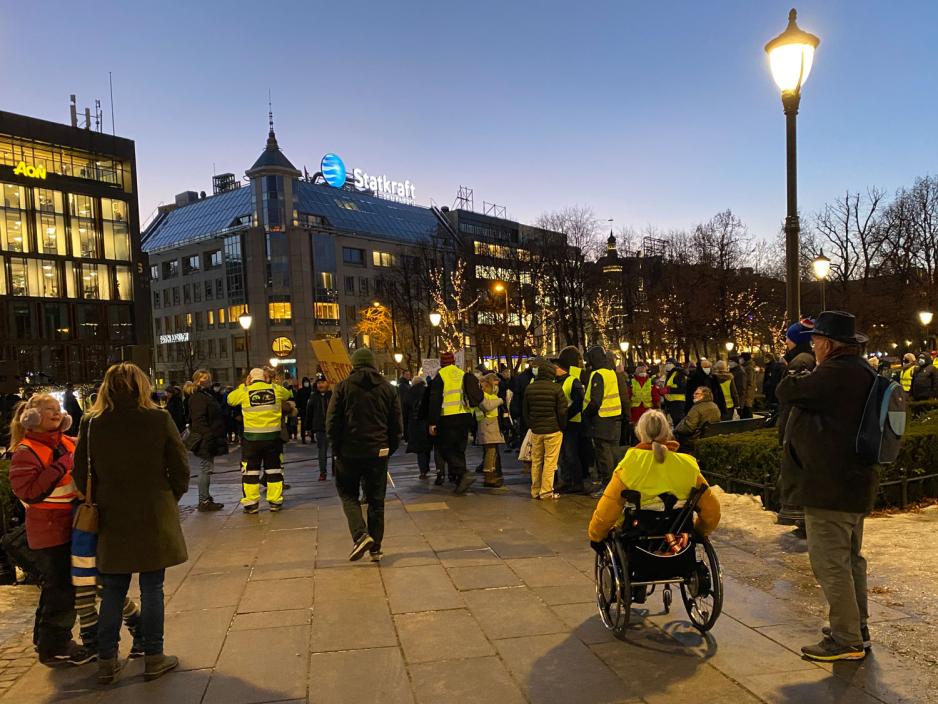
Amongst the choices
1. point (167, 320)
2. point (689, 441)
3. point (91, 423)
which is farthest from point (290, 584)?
point (167, 320)

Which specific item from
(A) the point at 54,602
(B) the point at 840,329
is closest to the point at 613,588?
(B) the point at 840,329

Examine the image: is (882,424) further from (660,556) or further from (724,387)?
(724,387)

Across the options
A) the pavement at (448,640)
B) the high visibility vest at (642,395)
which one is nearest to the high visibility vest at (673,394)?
the high visibility vest at (642,395)

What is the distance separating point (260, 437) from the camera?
9758 millimetres

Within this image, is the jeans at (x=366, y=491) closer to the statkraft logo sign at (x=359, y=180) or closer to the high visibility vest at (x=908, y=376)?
the high visibility vest at (x=908, y=376)

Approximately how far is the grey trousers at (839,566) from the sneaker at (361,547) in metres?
4.02

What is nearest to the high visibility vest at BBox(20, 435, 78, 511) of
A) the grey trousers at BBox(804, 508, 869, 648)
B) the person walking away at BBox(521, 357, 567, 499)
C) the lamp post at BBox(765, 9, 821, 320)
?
the grey trousers at BBox(804, 508, 869, 648)

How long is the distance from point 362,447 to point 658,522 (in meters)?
3.27

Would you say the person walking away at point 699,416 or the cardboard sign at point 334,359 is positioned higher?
the cardboard sign at point 334,359

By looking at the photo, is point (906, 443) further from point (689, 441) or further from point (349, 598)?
point (349, 598)

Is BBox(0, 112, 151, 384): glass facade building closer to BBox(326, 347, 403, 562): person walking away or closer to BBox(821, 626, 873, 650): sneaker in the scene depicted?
BBox(326, 347, 403, 562): person walking away

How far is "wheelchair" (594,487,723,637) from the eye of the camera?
183 inches

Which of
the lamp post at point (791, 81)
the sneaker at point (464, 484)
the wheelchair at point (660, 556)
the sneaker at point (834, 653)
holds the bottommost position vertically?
the sneaker at point (464, 484)

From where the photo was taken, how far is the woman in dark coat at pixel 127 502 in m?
4.40
